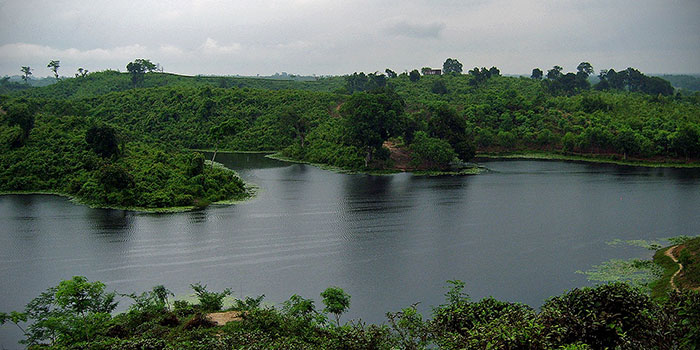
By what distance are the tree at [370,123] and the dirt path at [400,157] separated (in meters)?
2.55

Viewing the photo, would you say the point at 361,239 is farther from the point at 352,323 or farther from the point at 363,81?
the point at 363,81

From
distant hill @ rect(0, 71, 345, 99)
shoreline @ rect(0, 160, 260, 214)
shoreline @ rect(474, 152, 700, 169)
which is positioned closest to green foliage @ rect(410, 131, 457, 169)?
shoreline @ rect(474, 152, 700, 169)

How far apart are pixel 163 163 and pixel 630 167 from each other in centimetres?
4009

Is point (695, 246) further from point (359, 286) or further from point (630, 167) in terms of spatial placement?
point (630, 167)

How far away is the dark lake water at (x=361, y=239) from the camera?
19797mm

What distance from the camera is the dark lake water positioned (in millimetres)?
19797

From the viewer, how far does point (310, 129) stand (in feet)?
198

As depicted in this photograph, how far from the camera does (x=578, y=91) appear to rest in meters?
82.6

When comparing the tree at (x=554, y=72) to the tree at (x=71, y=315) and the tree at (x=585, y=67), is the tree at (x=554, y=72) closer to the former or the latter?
the tree at (x=585, y=67)

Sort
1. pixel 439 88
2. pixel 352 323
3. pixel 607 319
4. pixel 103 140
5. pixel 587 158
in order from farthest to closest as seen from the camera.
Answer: pixel 439 88
pixel 587 158
pixel 103 140
pixel 352 323
pixel 607 319

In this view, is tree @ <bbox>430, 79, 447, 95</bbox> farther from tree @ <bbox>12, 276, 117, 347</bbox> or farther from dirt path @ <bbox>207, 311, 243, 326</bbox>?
tree @ <bbox>12, 276, 117, 347</bbox>

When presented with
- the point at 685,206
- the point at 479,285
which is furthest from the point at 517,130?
the point at 479,285

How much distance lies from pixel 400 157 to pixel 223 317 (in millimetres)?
35118

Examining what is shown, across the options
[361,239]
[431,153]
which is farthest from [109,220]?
[431,153]
